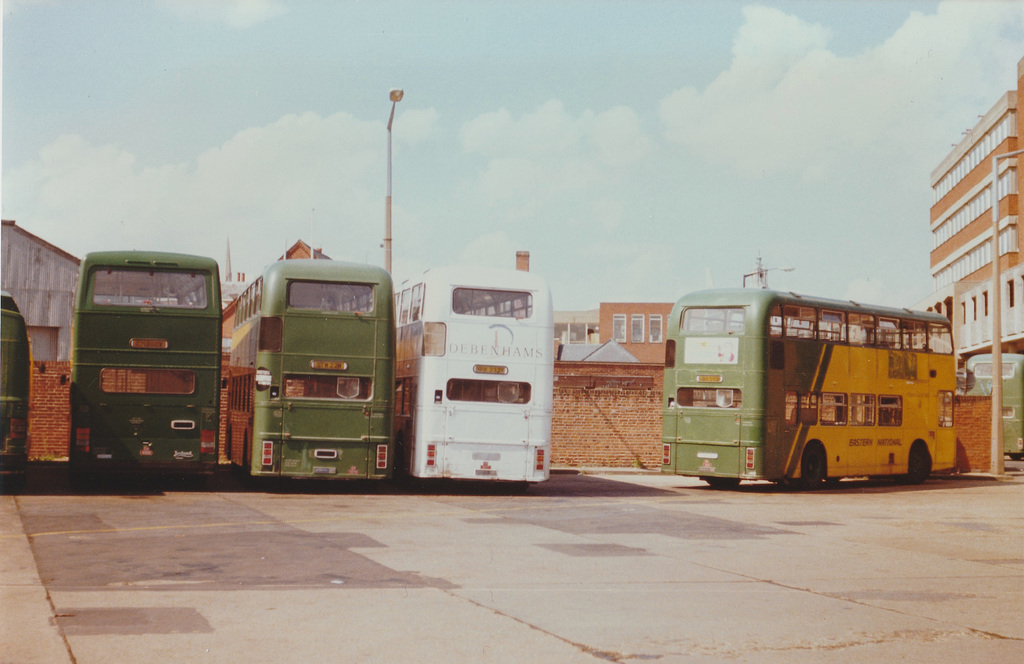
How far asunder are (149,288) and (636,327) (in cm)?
7291

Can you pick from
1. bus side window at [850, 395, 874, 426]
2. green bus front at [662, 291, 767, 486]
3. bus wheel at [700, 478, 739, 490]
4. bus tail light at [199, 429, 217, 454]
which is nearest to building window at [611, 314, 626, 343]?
bus wheel at [700, 478, 739, 490]

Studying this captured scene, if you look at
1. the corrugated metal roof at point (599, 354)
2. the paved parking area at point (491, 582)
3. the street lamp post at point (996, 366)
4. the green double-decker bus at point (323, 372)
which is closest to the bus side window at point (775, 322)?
the paved parking area at point (491, 582)

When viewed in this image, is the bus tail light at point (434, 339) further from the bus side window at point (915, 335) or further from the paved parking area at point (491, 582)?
the bus side window at point (915, 335)

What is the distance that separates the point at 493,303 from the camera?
21641 mm

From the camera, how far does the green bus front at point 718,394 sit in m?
24.3

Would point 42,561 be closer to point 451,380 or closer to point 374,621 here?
point 374,621

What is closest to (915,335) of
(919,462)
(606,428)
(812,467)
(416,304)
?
(919,462)

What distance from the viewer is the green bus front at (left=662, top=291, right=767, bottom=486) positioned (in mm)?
24344

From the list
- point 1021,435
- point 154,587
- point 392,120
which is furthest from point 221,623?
point 1021,435

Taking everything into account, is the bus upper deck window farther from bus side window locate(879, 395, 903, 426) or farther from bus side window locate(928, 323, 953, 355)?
bus side window locate(928, 323, 953, 355)

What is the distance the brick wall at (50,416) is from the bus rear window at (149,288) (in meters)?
9.09

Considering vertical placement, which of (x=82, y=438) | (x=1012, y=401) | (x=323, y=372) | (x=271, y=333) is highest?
(x=271, y=333)

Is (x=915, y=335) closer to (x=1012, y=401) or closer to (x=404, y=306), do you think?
(x=404, y=306)

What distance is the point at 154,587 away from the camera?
9758 millimetres
